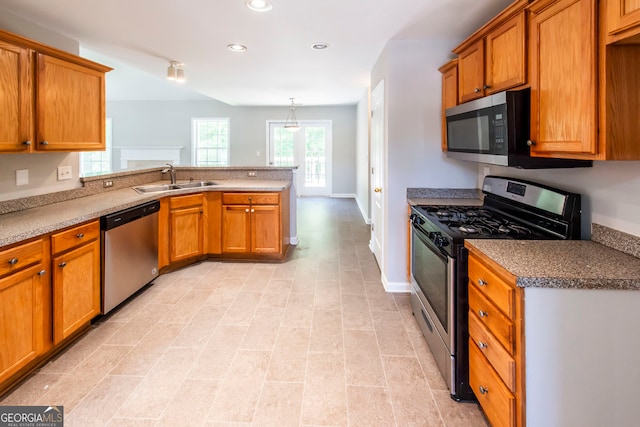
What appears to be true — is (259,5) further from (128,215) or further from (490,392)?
(490,392)

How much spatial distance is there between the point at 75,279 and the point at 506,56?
299cm

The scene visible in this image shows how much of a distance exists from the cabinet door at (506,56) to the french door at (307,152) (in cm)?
741

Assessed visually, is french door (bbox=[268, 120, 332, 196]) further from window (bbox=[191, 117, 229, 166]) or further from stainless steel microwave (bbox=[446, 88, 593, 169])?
stainless steel microwave (bbox=[446, 88, 593, 169])

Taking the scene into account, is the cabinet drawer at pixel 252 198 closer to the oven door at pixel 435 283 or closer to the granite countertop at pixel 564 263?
the oven door at pixel 435 283

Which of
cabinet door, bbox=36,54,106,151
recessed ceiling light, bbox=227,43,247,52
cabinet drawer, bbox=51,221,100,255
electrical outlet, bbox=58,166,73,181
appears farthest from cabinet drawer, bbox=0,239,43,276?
recessed ceiling light, bbox=227,43,247,52

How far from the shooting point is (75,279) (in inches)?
98.3

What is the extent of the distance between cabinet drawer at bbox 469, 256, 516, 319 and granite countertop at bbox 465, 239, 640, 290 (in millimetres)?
71

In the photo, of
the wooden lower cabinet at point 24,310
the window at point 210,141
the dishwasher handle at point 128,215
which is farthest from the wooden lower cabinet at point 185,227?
the window at point 210,141

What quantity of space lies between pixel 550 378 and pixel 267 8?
2659mm

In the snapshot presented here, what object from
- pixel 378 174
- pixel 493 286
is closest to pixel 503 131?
pixel 493 286

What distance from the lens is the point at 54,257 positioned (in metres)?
2.28

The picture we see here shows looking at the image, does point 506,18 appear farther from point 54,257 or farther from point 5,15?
point 5,15

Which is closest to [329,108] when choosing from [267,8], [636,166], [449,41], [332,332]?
[449,41]

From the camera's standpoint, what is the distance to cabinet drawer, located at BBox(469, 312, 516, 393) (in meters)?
1.47
